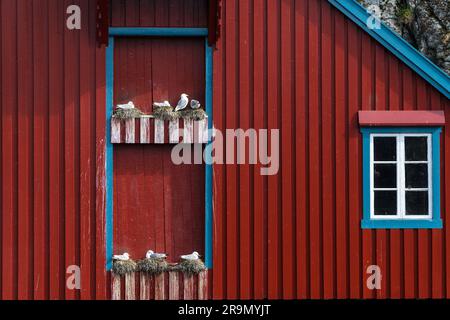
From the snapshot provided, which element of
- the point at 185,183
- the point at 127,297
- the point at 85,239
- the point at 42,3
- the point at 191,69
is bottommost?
the point at 127,297

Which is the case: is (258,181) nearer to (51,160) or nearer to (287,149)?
(287,149)

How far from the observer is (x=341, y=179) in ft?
29.1

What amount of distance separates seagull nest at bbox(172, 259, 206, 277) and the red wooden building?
0.12m

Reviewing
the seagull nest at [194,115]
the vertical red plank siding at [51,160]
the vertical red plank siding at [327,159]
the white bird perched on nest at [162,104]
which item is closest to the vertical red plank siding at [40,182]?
the vertical red plank siding at [51,160]

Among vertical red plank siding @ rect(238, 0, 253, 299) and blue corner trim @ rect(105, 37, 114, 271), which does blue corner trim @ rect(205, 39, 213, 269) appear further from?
blue corner trim @ rect(105, 37, 114, 271)

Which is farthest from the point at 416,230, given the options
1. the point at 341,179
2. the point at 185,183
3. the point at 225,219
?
the point at 185,183

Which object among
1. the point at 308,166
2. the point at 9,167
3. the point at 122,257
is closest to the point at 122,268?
the point at 122,257

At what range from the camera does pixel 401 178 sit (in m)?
8.84

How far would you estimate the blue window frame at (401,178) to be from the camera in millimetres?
8828

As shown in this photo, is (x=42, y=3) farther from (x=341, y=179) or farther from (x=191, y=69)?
(x=341, y=179)

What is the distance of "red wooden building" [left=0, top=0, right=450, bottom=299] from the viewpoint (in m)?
8.76

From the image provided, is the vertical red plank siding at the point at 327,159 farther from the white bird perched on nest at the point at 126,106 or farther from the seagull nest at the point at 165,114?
the white bird perched on nest at the point at 126,106

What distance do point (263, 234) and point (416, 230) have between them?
2.15 metres

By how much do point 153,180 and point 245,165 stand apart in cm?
133
